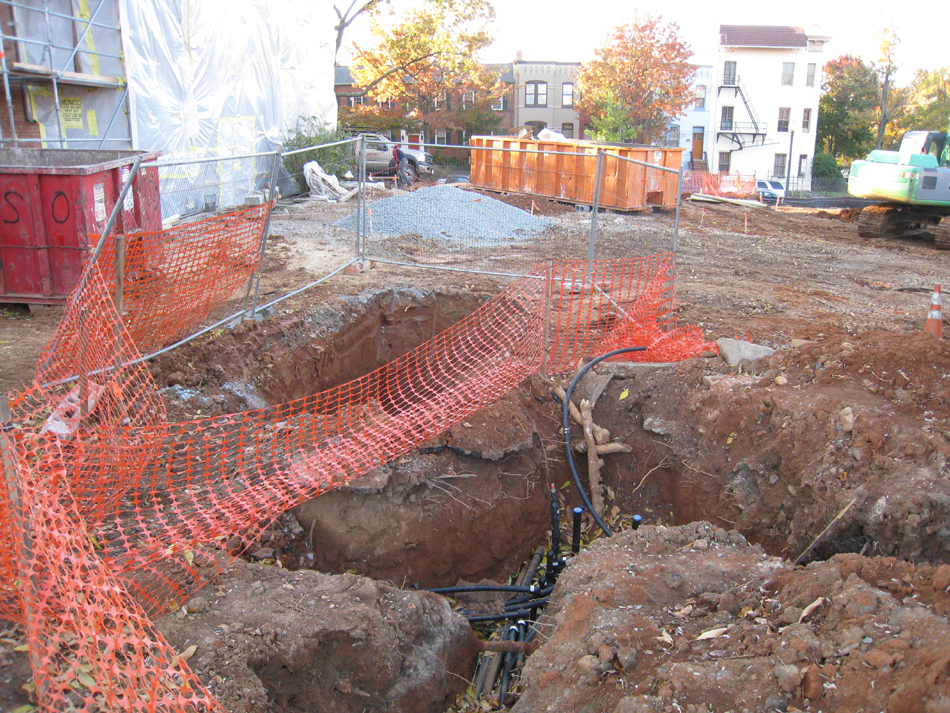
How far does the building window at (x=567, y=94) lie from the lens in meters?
52.8

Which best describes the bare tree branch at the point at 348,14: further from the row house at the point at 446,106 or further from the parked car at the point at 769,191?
the parked car at the point at 769,191

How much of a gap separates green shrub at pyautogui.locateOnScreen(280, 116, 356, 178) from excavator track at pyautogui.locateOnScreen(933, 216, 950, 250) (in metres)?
16.1

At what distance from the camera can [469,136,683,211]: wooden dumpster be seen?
19.1 m

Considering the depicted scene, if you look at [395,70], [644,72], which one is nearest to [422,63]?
[395,70]

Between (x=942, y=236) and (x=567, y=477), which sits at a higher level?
(x=942, y=236)

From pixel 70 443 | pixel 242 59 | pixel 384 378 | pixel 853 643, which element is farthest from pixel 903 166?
pixel 70 443

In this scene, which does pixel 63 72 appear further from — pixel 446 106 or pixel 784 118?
pixel 784 118

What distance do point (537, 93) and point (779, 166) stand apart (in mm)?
18079

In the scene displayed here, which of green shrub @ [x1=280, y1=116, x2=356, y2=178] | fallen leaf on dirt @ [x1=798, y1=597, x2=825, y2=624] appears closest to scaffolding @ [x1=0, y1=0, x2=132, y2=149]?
green shrub @ [x1=280, y1=116, x2=356, y2=178]

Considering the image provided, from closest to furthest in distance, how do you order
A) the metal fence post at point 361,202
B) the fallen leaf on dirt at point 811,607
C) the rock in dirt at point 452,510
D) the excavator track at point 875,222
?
the fallen leaf on dirt at point 811,607, the rock in dirt at point 452,510, the metal fence post at point 361,202, the excavator track at point 875,222

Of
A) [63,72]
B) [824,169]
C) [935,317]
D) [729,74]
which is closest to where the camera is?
[935,317]

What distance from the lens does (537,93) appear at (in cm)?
5334

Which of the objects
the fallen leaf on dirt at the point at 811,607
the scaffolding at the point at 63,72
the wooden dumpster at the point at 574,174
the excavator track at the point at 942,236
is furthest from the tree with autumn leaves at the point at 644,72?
the fallen leaf on dirt at the point at 811,607

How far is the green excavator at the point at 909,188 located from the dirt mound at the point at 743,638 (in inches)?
662
